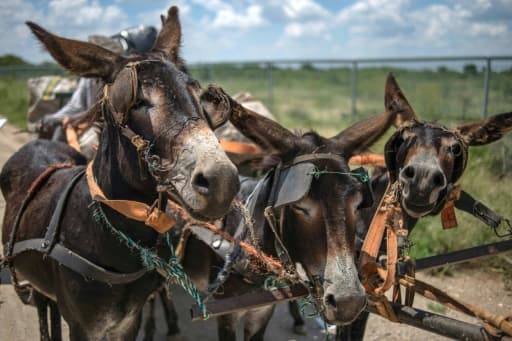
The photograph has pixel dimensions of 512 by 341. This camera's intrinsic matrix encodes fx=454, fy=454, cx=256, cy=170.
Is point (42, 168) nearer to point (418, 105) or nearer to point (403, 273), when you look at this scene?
point (403, 273)

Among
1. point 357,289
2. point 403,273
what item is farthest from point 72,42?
point 403,273

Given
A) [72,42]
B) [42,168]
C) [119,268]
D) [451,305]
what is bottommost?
[451,305]

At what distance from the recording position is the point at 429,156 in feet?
9.94

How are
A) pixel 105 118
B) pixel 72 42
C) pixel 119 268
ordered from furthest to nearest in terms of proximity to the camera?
pixel 119 268, pixel 105 118, pixel 72 42

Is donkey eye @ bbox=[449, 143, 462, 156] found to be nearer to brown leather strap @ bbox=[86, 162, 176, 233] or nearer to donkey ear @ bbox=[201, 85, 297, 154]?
donkey ear @ bbox=[201, 85, 297, 154]

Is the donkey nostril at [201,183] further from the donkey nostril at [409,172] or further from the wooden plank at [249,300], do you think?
the donkey nostril at [409,172]

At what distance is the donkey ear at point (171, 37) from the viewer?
99.6 inches

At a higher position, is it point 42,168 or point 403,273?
point 42,168

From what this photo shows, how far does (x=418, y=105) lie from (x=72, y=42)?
938 cm

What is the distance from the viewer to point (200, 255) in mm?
3289

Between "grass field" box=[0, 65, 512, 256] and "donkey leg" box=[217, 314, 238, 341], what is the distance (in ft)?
5.28

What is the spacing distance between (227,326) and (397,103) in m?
2.17

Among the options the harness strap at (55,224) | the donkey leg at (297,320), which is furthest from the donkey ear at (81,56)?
the donkey leg at (297,320)

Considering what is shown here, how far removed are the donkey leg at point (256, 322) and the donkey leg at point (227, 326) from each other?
117mm
